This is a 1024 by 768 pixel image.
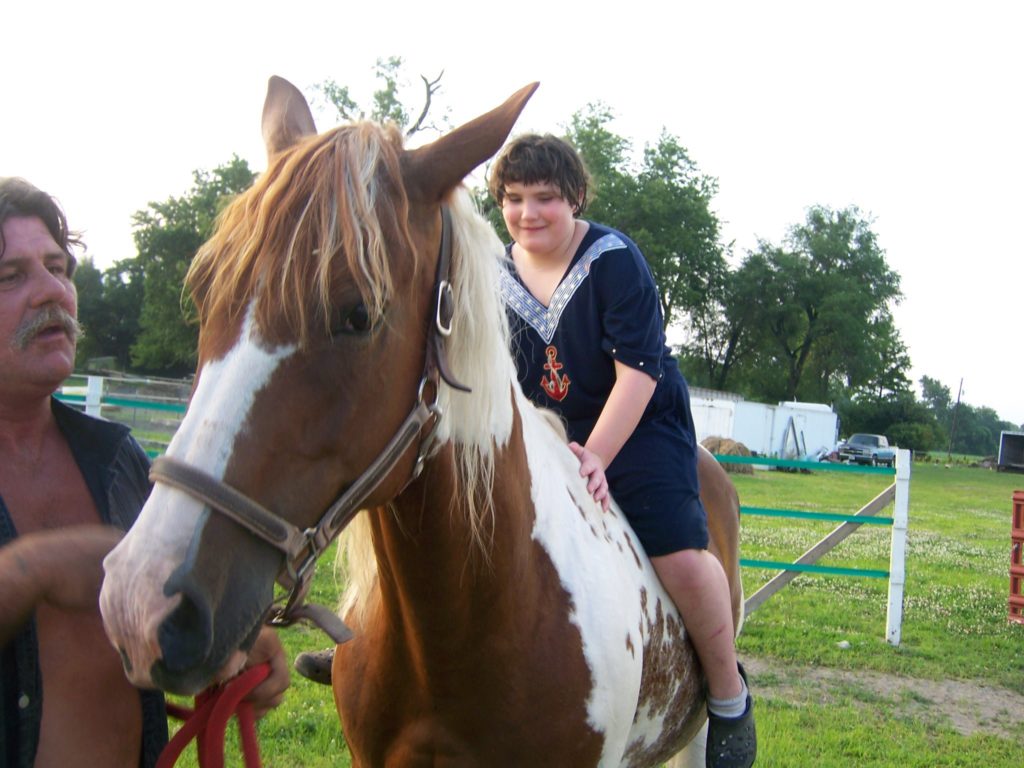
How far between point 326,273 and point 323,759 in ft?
12.1

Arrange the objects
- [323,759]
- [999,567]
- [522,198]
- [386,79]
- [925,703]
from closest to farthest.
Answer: [522,198] < [323,759] < [925,703] < [999,567] < [386,79]

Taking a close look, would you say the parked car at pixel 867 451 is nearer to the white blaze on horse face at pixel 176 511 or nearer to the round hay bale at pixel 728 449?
the round hay bale at pixel 728 449

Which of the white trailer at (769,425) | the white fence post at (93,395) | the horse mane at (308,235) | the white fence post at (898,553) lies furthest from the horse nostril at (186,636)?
the white trailer at (769,425)

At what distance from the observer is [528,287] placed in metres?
2.91

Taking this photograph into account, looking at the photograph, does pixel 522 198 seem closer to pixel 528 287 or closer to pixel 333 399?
pixel 528 287

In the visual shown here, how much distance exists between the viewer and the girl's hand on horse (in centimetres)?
255

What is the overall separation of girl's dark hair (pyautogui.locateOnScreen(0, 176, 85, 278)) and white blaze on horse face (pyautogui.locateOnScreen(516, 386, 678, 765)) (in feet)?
3.97

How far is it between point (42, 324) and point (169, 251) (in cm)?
4954

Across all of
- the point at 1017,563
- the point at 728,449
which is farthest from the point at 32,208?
the point at 728,449

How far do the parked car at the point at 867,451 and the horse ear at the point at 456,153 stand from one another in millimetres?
45616

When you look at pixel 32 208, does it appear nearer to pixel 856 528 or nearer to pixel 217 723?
pixel 217 723

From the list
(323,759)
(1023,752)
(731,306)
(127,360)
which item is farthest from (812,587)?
(127,360)

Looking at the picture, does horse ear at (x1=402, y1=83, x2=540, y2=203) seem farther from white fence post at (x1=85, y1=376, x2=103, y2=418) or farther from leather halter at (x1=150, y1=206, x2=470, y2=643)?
white fence post at (x1=85, y1=376, x2=103, y2=418)

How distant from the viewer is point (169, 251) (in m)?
47.1
